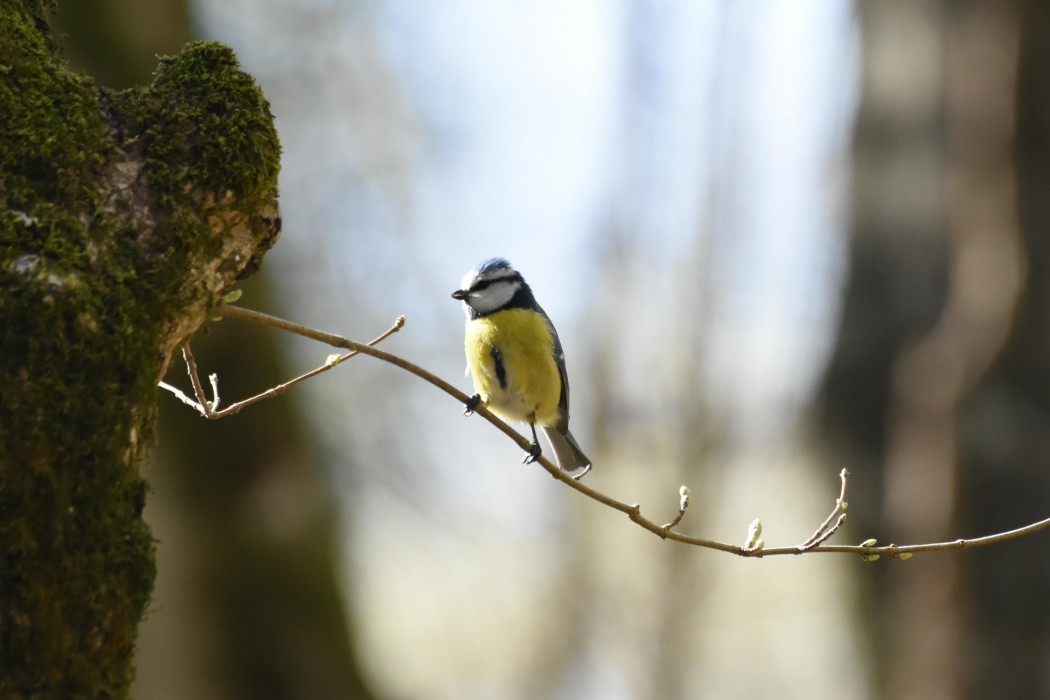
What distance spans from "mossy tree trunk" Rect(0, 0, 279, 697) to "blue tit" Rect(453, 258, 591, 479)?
6.80ft

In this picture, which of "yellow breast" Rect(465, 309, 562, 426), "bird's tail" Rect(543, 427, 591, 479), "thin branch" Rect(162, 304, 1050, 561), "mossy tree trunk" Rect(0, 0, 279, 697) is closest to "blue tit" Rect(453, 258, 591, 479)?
"yellow breast" Rect(465, 309, 562, 426)

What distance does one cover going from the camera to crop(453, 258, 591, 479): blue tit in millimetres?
3680

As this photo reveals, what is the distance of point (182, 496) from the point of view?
4105mm

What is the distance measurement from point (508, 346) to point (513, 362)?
0.21ft

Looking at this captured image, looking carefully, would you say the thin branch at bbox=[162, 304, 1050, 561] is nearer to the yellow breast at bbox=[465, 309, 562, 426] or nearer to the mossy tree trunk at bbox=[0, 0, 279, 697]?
the mossy tree trunk at bbox=[0, 0, 279, 697]

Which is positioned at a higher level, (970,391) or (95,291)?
(970,391)

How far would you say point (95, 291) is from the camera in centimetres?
133

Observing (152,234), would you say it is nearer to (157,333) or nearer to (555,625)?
(157,333)

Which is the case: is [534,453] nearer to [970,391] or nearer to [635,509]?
[635,509]

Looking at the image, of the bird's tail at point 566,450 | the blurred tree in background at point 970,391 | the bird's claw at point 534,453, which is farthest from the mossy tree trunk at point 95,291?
the blurred tree in background at point 970,391

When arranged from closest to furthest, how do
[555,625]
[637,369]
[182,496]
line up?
[182,496] → [637,369] → [555,625]

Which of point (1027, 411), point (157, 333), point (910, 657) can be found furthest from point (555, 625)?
point (157, 333)

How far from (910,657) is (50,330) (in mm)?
4546

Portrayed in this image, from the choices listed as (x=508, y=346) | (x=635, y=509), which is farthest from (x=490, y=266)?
(x=635, y=509)
